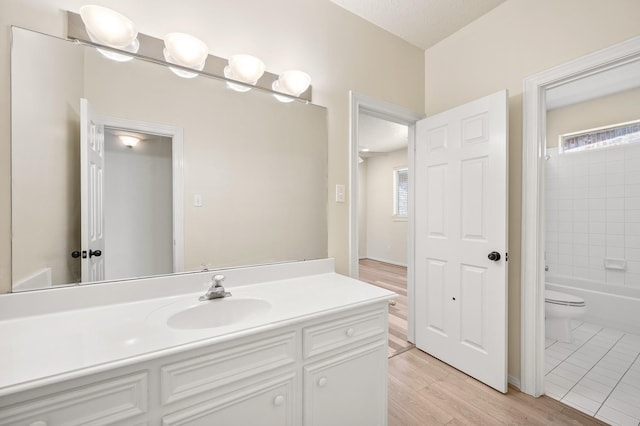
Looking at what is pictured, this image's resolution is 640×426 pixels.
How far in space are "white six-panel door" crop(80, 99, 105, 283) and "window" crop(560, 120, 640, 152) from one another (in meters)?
4.44

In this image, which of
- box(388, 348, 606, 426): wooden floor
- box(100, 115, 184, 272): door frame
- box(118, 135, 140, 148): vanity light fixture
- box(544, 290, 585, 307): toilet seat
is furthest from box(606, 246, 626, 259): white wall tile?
box(118, 135, 140, 148): vanity light fixture

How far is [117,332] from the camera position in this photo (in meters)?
0.84

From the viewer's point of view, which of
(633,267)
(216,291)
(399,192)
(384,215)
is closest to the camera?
(216,291)

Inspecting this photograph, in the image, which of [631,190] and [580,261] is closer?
[631,190]

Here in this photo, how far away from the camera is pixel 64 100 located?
1071 millimetres

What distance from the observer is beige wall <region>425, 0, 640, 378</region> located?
1425 mm

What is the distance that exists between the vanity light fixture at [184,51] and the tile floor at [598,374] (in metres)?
2.82

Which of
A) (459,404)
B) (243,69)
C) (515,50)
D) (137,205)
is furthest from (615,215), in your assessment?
(137,205)

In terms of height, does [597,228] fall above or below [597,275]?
above

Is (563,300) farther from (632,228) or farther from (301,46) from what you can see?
(301,46)

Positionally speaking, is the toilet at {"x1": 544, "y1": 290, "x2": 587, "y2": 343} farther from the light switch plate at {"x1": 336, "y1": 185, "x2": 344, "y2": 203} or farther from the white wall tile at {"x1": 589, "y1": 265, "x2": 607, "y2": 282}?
Answer: the light switch plate at {"x1": 336, "y1": 185, "x2": 344, "y2": 203}

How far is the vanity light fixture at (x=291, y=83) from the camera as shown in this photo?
1524mm

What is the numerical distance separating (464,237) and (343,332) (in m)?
1.28

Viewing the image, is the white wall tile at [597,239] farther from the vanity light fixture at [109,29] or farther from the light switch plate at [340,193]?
the vanity light fixture at [109,29]
